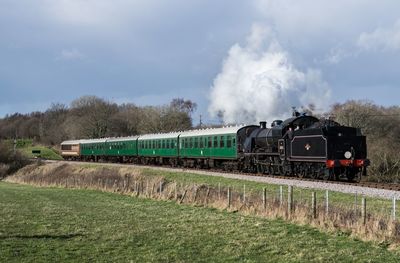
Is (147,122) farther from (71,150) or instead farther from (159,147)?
(159,147)

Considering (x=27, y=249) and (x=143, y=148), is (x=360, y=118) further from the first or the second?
(x=27, y=249)

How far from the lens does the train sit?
2681 cm

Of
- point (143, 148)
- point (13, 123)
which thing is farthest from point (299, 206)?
point (13, 123)

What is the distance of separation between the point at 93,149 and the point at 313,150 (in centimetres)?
5241

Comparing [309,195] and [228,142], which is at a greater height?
[228,142]

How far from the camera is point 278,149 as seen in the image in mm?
30594

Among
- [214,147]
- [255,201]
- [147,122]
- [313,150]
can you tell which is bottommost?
[255,201]

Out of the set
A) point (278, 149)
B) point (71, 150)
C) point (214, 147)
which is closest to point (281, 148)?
point (278, 149)

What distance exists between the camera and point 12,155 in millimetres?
60156

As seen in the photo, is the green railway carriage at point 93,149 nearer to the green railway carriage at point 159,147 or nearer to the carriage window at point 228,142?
the green railway carriage at point 159,147

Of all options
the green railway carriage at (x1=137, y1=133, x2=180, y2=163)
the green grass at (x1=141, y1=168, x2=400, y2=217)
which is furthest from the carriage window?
the green railway carriage at (x1=137, y1=133, x2=180, y2=163)

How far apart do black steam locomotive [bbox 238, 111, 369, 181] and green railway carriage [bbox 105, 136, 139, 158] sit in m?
29.3

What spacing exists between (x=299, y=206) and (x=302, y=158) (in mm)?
13075

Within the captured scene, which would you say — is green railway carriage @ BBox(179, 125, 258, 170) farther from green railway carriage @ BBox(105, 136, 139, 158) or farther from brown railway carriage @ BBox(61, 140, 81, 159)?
brown railway carriage @ BBox(61, 140, 81, 159)
